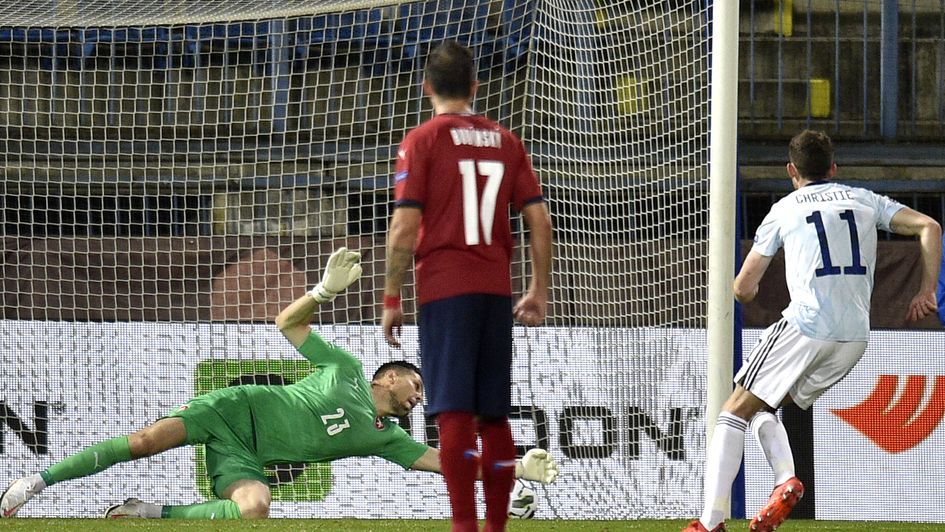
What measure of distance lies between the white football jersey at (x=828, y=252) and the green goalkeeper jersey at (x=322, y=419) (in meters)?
2.67

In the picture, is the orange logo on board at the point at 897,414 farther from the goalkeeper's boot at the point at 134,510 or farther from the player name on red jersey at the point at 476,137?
the player name on red jersey at the point at 476,137

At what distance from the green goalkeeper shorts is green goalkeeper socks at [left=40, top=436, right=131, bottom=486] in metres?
0.32

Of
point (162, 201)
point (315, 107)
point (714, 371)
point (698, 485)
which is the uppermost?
point (315, 107)

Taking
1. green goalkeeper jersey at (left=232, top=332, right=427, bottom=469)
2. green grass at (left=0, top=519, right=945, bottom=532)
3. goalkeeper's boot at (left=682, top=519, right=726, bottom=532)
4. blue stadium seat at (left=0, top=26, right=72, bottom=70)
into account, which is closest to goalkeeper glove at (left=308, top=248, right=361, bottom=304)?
green goalkeeper jersey at (left=232, top=332, right=427, bottom=469)

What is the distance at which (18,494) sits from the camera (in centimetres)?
643

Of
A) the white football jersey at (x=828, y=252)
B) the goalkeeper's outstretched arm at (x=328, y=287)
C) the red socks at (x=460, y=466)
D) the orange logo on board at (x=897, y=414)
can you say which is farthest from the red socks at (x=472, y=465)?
the orange logo on board at (x=897, y=414)

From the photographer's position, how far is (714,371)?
680 cm

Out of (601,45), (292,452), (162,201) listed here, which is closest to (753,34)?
(601,45)

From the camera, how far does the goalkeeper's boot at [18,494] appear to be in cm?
644

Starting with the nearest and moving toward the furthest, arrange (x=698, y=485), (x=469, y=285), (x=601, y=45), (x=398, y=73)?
(x=469, y=285) → (x=698, y=485) → (x=601, y=45) → (x=398, y=73)

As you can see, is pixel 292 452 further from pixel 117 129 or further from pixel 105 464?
pixel 117 129

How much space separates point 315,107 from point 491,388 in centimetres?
524

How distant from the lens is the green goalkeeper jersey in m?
6.87

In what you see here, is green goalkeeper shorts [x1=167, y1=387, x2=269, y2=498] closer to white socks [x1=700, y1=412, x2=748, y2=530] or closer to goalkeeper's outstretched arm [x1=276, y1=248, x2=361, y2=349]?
goalkeeper's outstretched arm [x1=276, y1=248, x2=361, y2=349]
